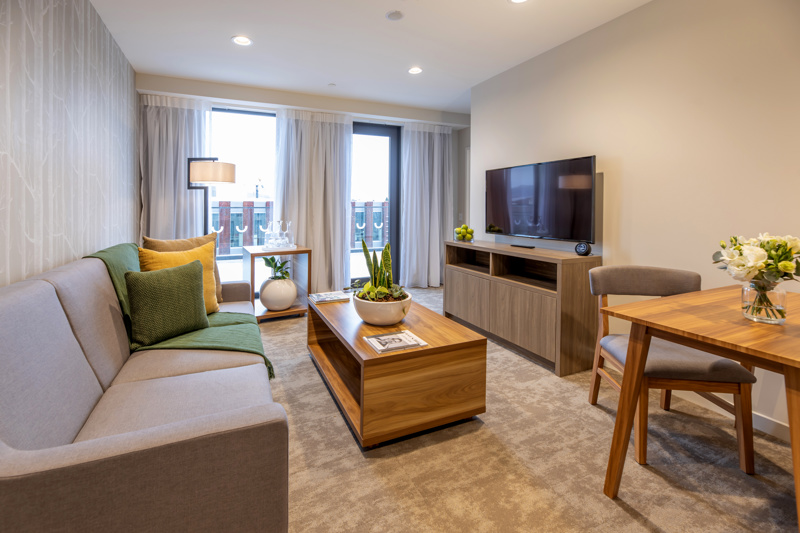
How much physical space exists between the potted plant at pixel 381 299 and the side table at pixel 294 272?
1787mm

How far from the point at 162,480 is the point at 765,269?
187 centimetres

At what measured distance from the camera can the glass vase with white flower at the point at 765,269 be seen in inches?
52.0

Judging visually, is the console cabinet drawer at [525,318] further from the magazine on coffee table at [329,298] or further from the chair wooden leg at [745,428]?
the magazine on coffee table at [329,298]

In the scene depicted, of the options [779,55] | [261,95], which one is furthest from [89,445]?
[261,95]

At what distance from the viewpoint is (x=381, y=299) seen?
2197 millimetres

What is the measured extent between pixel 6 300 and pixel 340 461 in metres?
1.32

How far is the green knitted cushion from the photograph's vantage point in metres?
1.99

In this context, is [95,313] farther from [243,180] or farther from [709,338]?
[243,180]

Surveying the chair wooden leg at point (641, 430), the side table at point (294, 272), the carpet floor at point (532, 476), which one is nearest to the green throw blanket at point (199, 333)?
the carpet floor at point (532, 476)

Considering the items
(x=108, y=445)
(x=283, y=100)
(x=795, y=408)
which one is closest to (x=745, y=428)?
(x=795, y=408)

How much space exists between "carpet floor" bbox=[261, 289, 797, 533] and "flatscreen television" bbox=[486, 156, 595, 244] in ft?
4.25

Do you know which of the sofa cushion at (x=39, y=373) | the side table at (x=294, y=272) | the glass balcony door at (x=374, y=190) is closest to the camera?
the sofa cushion at (x=39, y=373)

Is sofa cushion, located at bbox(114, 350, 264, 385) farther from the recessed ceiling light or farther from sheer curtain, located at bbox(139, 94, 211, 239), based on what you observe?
sheer curtain, located at bbox(139, 94, 211, 239)

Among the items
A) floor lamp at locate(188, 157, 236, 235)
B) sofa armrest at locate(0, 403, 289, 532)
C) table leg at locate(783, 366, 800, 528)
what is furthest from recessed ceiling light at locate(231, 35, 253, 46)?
table leg at locate(783, 366, 800, 528)
